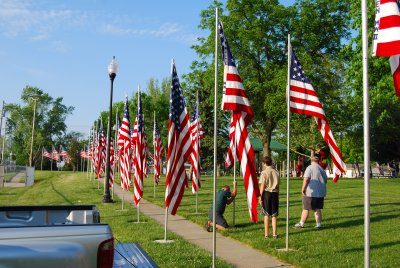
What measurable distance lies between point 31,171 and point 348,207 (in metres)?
23.9

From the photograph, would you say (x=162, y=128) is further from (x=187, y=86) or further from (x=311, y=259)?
(x=311, y=259)

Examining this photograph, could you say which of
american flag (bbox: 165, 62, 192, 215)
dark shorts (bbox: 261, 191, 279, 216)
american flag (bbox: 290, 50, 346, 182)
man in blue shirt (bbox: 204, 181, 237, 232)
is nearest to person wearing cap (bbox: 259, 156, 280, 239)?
dark shorts (bbox: 261, 191, 279, 216)

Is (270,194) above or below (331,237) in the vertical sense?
above

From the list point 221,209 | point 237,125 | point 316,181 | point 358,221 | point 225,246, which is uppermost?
point 237,125

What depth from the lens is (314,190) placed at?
40.0 ft

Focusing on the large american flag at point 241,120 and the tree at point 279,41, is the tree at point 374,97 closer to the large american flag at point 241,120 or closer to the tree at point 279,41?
the tree at point 279,41

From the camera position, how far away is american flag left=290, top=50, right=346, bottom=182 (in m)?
9.26

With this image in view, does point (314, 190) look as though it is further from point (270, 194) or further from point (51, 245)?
point (51, 245)

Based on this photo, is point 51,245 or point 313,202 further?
point 313,202

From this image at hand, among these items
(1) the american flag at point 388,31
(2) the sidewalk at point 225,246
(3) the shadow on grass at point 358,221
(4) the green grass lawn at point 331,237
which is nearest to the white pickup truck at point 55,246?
(1) the american flag at point 388,31

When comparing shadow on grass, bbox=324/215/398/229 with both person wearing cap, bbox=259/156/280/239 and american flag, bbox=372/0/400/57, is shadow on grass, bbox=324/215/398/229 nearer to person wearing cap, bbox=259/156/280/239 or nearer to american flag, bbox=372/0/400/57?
person wearing cap, bbox=259/156/280/239

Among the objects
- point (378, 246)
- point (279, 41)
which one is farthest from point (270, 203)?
point (279, 41)

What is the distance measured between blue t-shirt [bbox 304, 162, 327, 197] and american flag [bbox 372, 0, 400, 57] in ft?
24.0

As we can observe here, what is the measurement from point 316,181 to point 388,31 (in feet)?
24.5
